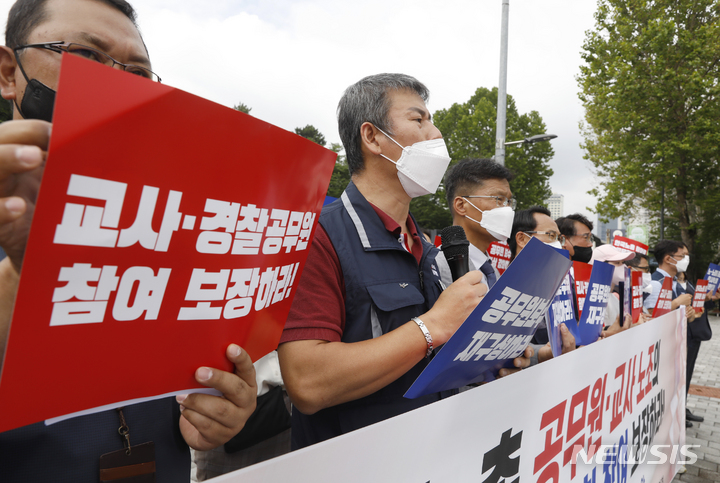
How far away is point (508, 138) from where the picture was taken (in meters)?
27.7

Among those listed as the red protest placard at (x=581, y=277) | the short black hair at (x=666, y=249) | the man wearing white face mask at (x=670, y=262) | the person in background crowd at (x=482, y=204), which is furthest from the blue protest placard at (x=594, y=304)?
the short black hair at (x=666, y=249)

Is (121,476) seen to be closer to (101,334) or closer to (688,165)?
(101,334)

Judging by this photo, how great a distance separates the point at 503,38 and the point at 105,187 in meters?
11.6

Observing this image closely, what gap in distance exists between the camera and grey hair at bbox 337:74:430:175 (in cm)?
172

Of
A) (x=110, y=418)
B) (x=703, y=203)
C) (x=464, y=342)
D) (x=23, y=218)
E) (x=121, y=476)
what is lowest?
(x=121, y=476)

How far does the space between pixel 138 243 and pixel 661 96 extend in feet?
63.7

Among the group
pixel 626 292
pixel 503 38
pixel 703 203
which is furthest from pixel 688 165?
pixel 626 292

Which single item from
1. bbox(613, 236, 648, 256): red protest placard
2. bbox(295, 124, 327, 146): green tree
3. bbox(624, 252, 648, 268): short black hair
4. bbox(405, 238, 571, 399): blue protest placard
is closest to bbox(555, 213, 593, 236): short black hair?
bbox(613, 236, 648, 256): red protest placard

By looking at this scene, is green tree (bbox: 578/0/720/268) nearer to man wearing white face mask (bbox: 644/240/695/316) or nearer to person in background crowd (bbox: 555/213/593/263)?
man wearing white face mask (bbox: 644/240/695/316)

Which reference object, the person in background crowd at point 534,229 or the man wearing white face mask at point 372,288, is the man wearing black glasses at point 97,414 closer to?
the man wearing white face mask at point 372,288

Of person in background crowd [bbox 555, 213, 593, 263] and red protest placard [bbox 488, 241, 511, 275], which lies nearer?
red protest placard [bbox 488, 241, 511, 275]

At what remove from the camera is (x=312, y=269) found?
1364mm

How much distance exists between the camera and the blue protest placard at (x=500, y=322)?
1.12 m

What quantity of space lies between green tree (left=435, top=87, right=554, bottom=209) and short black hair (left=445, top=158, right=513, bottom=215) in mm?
24228
